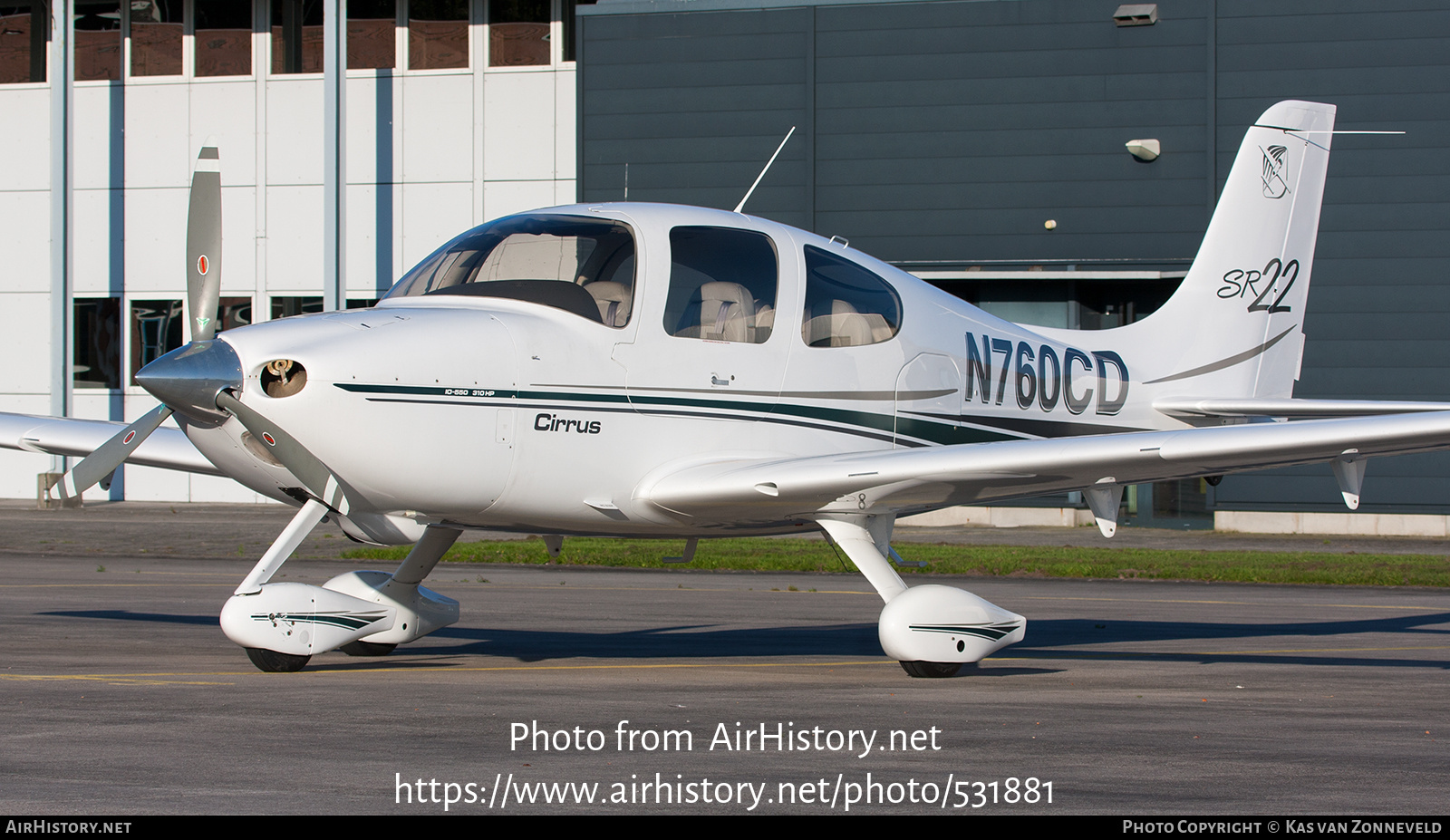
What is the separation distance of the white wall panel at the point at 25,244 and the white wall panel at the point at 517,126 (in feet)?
28.4

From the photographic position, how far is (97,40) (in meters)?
27.7

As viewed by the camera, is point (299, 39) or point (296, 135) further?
point (299, 39)

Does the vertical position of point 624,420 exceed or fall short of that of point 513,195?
it falls short

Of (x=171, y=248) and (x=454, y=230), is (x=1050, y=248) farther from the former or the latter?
(x=171, y=248)

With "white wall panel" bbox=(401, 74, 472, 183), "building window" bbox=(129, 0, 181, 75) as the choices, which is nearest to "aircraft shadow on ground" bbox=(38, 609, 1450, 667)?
"white wall panel" bbox=(401, 74, 472, 183)

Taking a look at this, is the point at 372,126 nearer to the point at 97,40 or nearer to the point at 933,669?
the point at 97,40

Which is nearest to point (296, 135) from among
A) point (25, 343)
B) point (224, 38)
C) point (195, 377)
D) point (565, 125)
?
point (224, 38)

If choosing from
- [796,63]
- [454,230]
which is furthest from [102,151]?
[796,63]

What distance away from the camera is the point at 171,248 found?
27.0 m

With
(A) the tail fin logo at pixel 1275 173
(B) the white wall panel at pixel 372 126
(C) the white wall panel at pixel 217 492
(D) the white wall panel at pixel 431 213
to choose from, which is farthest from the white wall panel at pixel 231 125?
(A) the tail fin logo at pixel 1275 173

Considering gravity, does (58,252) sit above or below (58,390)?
above

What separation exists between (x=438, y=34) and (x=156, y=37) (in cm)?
549

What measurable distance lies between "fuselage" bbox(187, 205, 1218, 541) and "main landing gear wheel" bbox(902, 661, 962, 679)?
1134 millimetres
